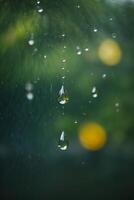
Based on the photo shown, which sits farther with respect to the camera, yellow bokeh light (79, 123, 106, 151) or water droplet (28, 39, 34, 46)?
yellow bokeh light (79, 123, 106, 151)

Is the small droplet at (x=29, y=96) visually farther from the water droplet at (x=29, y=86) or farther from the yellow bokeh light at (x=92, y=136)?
the yellow bokeh light at (x=92, y=136)

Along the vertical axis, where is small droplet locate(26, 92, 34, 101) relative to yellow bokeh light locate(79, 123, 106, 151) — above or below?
above

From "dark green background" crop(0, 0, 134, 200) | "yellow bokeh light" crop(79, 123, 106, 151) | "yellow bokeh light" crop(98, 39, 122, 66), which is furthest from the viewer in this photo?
"yellow bokeh light" crop(79, 123, 106, 151)

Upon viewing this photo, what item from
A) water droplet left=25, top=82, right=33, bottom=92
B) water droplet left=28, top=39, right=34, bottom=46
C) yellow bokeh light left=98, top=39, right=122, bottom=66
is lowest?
yellow bokeh light left=98, top=39, right=122, bottom=66

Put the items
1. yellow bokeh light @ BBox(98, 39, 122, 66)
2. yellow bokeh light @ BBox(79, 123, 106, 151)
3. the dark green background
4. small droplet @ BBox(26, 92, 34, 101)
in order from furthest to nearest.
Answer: yellow bokeh light @ BBox(79, 123, 106, 151) → yellow bokeh light @ BBox(98, 39, 122, 66) → small droplet @ BBox(26, 92, 34, 101) → the dark green background

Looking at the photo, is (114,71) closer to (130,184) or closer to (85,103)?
(85,103)

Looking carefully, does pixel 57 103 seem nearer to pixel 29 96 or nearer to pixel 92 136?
pixel 29 96

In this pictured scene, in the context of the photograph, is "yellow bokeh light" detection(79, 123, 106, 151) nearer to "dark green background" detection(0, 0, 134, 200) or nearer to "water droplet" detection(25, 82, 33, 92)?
"dark green background" detection(0, 0, 134, 200)

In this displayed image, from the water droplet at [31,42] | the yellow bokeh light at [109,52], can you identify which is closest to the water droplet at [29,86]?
the water droplet at [31,42]

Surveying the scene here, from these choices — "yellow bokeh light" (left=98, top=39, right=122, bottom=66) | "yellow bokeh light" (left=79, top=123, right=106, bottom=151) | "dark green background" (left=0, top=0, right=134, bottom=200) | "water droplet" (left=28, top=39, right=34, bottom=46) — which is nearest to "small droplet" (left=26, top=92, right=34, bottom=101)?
"dark green background" (left=0, top=0, right=134, bottom=200)
